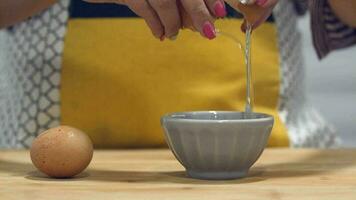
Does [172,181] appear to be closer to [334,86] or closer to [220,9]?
[220,9]

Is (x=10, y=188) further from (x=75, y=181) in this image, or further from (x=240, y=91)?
(x=240, y=91)

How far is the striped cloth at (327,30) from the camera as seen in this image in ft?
3.84

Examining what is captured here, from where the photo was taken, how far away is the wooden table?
60cm

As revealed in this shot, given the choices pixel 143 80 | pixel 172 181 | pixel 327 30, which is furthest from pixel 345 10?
pixel 172 181

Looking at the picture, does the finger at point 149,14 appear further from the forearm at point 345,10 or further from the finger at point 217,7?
the forearm at point 345,10

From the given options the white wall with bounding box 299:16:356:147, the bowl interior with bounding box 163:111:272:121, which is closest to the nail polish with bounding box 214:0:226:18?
the bowl interior with bounding box 163:111:272:121

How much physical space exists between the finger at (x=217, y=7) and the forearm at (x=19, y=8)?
0.38 meters

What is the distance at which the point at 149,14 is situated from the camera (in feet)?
2.41

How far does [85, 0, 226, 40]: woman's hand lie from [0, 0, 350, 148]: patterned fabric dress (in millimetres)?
389

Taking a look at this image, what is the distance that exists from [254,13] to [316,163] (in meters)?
0.19

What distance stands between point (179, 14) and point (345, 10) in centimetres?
47

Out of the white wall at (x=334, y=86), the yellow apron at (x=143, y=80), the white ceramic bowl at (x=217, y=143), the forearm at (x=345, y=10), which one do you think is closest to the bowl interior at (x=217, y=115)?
the white ceramic bowl at (x=217, y=143)

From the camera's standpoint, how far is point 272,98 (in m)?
1.10

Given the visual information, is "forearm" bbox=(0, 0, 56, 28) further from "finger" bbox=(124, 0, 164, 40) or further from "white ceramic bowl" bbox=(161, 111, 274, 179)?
"white ceramic bowl" bbox=(161, 111, 274, 179)
